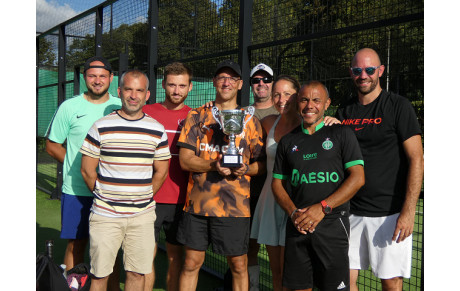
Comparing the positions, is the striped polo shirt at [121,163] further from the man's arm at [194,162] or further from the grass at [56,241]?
the grass at [56,241]

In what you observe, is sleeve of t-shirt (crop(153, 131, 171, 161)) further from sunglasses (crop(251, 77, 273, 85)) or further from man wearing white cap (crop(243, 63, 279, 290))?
sunglasses (crop(251, 77, 273, 85))

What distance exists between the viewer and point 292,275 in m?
2.76

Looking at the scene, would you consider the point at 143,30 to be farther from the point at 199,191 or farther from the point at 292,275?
the point at 292,275

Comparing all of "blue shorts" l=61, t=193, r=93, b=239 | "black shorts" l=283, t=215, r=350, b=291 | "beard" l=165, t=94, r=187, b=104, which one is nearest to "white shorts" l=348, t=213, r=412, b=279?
"black shorts" l=283, t=215, r=350, b=291

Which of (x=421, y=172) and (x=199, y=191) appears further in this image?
(x=199, y=191)

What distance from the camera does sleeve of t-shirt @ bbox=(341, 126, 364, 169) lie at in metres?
2.68

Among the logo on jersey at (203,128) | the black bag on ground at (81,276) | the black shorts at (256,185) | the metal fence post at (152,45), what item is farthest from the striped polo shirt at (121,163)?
the metal fence post at (152,45)

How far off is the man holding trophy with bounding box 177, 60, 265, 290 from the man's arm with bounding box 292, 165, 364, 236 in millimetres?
634

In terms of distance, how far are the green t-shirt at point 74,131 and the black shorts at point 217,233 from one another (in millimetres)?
1053

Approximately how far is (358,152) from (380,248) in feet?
2.30

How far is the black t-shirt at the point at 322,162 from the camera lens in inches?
106

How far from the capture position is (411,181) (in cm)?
271

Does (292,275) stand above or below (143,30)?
below
